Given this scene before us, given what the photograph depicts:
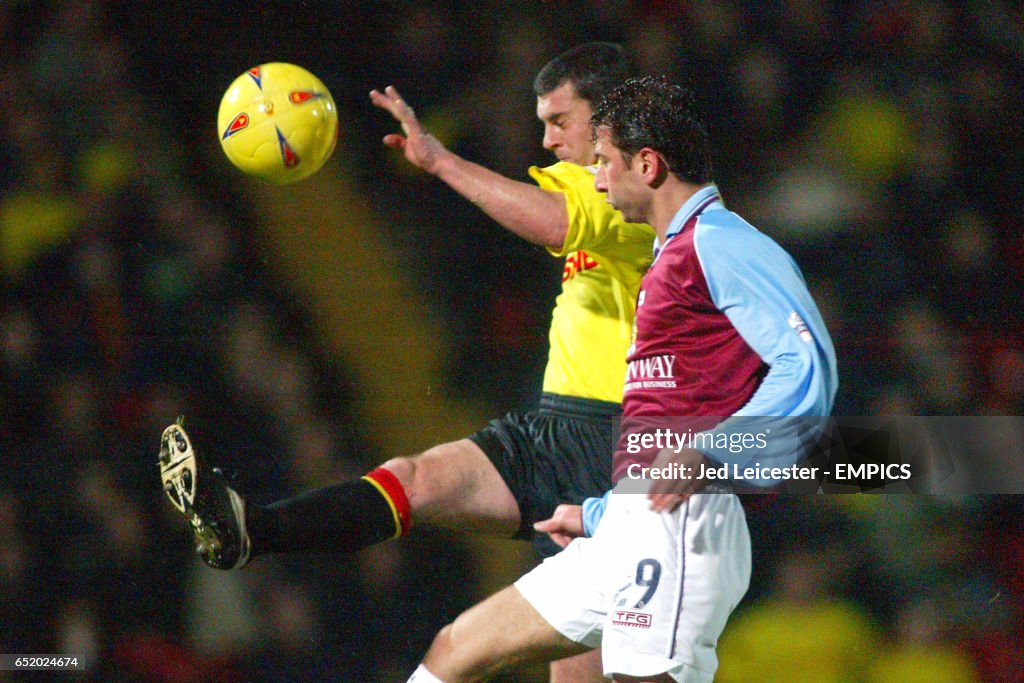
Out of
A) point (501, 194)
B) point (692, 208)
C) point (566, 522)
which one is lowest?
point (566, 522)

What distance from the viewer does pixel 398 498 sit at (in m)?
2.69

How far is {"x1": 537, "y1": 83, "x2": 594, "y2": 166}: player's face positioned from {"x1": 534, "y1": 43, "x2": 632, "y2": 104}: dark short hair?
0.06 feet

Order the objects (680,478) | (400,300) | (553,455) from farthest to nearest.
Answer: (400,300), (553,455), (680,478)

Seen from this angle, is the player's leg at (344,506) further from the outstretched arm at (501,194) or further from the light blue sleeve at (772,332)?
the light blue sleeve at (772,332)

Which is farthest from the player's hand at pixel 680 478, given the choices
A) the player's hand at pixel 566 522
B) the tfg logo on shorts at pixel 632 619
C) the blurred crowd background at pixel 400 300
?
the blurred crowd background at pixel 400 300

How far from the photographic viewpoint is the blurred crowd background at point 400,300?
12.1ft

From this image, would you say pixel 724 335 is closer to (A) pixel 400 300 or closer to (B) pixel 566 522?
(B) pixel 566 522

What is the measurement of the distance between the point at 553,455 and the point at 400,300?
1.15m

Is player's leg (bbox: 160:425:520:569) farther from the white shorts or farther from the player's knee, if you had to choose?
the white shorts

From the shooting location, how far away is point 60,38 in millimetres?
4012

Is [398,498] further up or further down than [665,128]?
further down

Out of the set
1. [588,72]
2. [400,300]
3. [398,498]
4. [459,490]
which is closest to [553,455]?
[459,490]

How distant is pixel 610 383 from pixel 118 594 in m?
1.81

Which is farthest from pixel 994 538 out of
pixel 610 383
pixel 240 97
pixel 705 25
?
pixel 240 97
